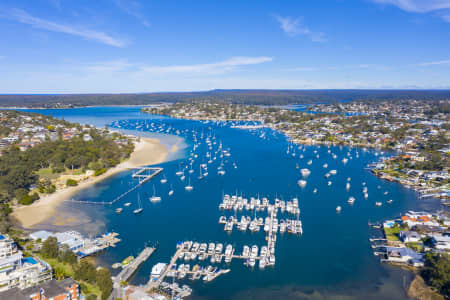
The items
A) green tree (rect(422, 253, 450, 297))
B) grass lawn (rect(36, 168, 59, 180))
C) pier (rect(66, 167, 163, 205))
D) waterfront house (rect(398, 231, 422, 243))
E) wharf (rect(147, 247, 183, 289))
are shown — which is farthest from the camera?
grass lawn (rect(36, 168, 59, 180))

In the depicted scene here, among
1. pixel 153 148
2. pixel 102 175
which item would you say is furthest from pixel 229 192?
pixel 153 148

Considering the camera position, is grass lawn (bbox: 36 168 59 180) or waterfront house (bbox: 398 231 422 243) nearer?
waterfront house (bbox: 398 231 422 243)

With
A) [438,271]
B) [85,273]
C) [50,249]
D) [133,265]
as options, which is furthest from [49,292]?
[438,271]

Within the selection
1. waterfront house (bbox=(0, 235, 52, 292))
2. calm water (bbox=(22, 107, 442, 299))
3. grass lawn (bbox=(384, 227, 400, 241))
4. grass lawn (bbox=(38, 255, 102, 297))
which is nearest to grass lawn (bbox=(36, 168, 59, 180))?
calm water (bbox=(22, 107, 442, 299))

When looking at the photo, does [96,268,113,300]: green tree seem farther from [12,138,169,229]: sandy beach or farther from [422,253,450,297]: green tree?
[422,253,450,297]: green tree

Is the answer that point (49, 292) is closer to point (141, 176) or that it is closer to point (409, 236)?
point (409, 236)

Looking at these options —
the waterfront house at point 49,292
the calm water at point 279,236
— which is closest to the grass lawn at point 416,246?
the calm water at point 279,236

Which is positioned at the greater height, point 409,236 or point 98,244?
point 409,236
